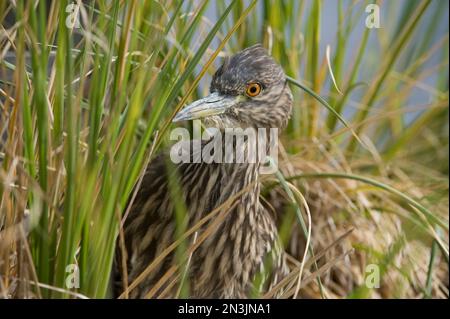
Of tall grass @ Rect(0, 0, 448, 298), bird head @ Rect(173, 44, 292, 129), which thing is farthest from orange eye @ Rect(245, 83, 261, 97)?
tall grass @ Rect(0, 0, 448, 298)

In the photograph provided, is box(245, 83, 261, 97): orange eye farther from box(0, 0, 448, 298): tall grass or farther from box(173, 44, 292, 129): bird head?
box(0, 0, 448, 298): tall grass

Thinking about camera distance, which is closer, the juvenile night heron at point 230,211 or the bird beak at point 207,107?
the bird beak at point 207,107

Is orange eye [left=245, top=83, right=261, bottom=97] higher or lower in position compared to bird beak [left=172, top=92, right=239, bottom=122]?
higher

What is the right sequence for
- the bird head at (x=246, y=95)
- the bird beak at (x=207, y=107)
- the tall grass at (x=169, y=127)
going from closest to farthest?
the tall grass at (x=169, y=127) → the bird beak at (x=207, y=107) → the bird head at (x=246, y=95)

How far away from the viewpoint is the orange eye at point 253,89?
8.38 ft

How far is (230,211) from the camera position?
8.79ft

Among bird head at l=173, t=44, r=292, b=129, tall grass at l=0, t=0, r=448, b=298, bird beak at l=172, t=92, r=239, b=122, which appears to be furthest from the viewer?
bird head at l=173, t=44, r=292, b=129

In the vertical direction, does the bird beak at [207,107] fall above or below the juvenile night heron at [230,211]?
above

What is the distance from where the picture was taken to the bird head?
8.12 feet

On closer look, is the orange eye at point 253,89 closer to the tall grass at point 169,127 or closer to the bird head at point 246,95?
the bird head at point 246,95

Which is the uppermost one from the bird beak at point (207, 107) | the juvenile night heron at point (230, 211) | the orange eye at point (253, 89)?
the orange eye at point (253, 89)

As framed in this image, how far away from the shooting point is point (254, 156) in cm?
264

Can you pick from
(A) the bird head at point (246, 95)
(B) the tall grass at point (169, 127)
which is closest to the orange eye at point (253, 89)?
(A) the bird head at point (246, 95)

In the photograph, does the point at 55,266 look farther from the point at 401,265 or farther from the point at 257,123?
the point at 401,265
